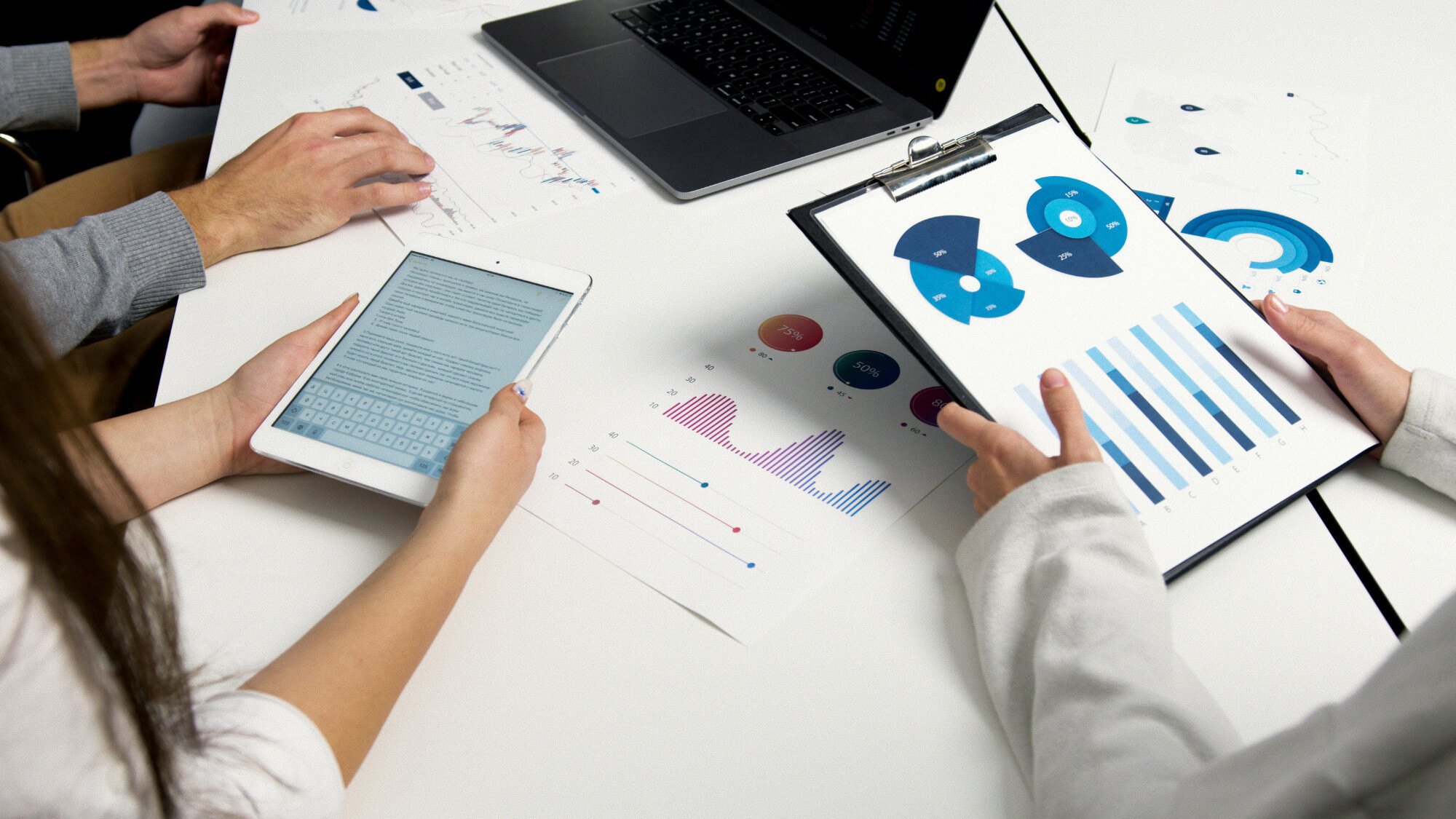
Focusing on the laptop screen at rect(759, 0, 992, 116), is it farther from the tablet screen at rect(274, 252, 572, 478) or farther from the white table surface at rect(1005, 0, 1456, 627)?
the tablet screen at rect(274, 252, 572, 478)

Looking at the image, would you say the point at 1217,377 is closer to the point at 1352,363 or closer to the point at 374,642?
the point at 1352,363

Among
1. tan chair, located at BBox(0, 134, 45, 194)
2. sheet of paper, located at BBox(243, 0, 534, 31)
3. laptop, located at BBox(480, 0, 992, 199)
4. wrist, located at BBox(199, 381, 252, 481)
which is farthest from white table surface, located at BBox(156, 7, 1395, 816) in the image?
sheet of paper, located at BBox(243, 0, 534, 31)

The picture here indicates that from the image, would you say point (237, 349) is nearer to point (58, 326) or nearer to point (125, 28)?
point (58, 326)

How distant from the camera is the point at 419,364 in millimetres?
754

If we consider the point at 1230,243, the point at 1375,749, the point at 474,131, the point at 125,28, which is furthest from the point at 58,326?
the point at 125,28

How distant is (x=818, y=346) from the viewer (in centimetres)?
84

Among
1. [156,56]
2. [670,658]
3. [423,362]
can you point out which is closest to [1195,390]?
[670,658]

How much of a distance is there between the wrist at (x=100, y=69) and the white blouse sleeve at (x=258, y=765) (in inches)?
37.7

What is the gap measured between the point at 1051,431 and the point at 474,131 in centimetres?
70

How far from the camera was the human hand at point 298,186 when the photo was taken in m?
0.90

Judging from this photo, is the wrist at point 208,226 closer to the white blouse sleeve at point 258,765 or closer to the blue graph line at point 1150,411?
the white blouse sleeve at point 258,765

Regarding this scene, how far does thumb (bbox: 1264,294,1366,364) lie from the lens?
0.75 metres

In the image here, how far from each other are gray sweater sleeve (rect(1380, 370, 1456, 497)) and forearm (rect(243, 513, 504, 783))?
664mm

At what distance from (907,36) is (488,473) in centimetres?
70
